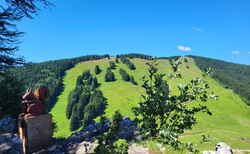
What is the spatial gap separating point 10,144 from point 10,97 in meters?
13.1

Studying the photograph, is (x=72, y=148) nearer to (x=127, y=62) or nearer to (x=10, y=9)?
(x=10, y=9)

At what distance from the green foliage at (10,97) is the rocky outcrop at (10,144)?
11.1 meters

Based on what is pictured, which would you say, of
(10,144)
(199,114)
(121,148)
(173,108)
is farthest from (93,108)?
(173,108)

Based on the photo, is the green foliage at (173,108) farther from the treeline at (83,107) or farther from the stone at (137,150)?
the treeline at (83,107)

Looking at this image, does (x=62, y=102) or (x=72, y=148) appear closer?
(x=72, y=148)

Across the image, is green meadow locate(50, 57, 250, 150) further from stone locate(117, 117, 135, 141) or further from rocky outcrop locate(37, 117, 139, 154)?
rocky outcrop locate(37, 117, 139, 154)

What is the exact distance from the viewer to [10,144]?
748cm

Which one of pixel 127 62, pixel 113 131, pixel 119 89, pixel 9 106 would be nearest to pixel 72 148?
pixel 113 131

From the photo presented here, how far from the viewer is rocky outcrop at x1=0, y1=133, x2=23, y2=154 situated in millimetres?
7173

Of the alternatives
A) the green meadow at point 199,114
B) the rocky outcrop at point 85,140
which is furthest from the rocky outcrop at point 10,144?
the green meadow at point 199,114

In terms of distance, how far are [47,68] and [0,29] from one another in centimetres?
16390

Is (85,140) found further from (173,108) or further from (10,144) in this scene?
(173,108)

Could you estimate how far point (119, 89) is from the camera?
4186 inches

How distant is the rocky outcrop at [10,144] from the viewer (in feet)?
23.5
